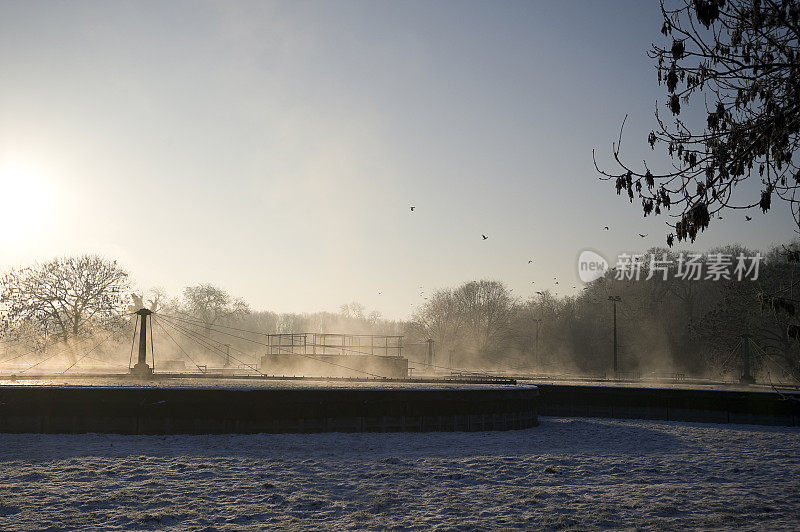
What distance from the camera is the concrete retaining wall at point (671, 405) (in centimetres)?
1886

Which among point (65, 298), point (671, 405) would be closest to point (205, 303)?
point (65, 298)

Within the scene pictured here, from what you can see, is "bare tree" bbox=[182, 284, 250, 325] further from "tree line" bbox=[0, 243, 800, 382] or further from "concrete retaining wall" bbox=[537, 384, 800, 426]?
"concrete retaining wall" bbox=[537, 384, 800, 426]

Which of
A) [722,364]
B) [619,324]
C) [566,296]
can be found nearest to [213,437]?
[722,364]

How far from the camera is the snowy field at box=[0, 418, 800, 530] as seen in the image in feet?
26.8

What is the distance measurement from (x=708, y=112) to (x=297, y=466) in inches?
314

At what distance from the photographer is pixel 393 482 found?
1021cm

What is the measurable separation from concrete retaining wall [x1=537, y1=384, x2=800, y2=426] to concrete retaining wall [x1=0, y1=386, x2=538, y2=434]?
596 cm

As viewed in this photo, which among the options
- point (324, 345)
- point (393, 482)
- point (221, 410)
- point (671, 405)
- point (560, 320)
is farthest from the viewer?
point (560, 320)

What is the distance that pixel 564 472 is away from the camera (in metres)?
11.2

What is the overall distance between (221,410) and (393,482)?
19.0 feet

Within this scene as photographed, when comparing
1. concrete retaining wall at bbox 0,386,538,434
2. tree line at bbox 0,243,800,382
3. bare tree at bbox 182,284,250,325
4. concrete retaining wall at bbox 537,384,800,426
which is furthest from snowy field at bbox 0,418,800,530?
bare tree at bbox 182,284,250,325

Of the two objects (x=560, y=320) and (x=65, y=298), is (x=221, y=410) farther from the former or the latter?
(x=560, y=320)

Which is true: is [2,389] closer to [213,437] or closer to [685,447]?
[213,437]

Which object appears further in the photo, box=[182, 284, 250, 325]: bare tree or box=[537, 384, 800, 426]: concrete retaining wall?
box=[182, 284, 250, 325]: bare tree
